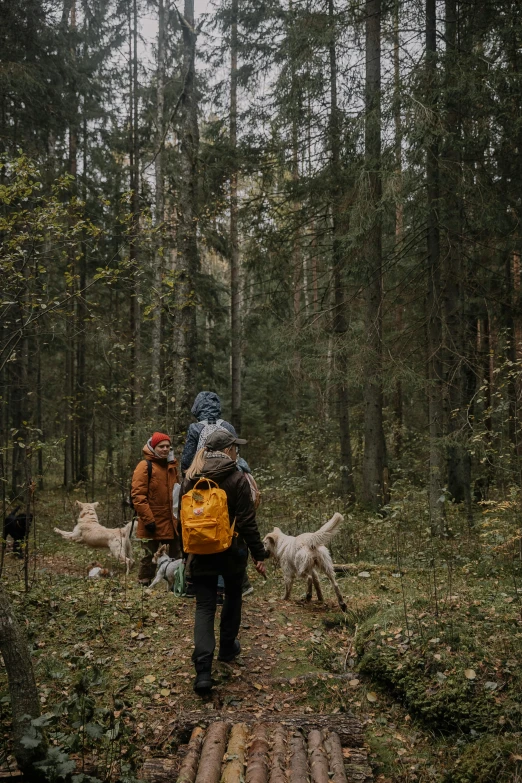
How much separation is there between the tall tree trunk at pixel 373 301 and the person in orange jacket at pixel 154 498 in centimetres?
465

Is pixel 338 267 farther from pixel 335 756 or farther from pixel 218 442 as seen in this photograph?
pixel 335 756

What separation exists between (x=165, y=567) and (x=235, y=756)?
418cm

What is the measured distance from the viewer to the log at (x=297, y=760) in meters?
3.24

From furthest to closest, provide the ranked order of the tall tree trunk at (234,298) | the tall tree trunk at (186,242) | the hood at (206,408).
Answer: the tall tree trunk at (234,298), the tall tree trunk at (186,242), the hood at (206,408)

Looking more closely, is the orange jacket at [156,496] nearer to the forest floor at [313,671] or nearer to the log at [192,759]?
the forest floor at [313,671]

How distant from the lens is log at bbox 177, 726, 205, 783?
3.26m

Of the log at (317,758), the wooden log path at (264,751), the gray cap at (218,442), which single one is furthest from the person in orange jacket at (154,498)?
the log at (317,758)

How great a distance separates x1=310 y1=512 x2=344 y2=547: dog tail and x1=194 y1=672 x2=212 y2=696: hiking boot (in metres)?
2.24

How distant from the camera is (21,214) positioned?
256 inches

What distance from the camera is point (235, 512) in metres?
4.80

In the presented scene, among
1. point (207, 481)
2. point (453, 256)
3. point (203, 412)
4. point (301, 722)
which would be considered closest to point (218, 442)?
point (207, 481)

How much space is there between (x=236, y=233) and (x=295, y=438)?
7.27m

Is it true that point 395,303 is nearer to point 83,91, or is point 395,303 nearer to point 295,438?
point 295,438

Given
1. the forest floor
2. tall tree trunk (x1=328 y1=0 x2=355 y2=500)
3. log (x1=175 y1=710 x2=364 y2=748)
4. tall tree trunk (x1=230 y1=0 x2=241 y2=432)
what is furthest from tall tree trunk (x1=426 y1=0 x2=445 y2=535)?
tall tree trunk (x1=230 y1=0 x2=241 y2=432)
